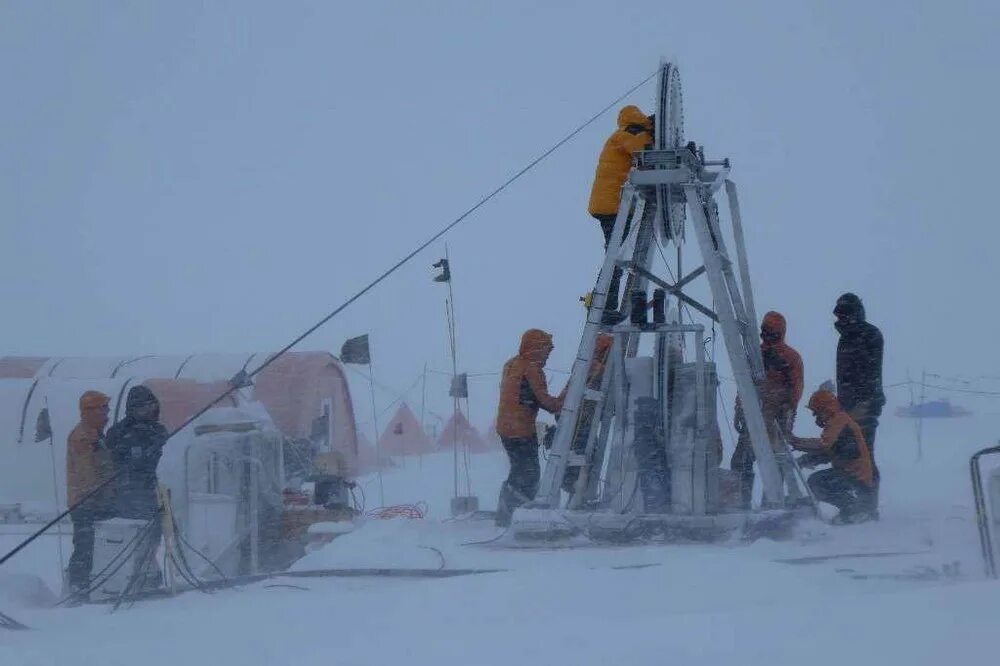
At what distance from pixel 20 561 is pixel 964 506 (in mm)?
7829

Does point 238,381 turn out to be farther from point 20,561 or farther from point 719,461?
point 20,561

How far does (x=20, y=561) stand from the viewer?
9.98 meters

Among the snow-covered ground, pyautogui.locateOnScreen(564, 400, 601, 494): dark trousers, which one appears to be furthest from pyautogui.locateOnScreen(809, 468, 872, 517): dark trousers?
pyautogui.locateOnScreen(564, 400, 601, 494): dark trousers

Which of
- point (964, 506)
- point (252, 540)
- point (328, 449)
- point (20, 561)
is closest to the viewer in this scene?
point (964, 506)

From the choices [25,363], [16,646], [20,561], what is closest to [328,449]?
[25,363]

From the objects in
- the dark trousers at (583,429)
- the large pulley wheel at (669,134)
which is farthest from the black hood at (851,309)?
the dark trousers at (583,429)

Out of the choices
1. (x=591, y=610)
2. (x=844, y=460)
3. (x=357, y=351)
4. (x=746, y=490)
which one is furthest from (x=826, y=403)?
(x=357, y=351)

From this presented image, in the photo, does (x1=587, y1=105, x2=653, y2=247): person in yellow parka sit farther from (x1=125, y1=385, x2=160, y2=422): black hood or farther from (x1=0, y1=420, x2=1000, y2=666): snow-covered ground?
(x1=125, y1=385, x2=160, y2=422): black hood

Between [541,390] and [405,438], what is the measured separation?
17947 mm

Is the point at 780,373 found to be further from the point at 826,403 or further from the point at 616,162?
the point at 616,162

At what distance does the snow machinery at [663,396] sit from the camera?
6430 millimetres

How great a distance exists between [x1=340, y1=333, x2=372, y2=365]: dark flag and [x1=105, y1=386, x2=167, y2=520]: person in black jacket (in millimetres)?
4535

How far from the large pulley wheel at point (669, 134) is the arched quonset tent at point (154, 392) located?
9.09 metres

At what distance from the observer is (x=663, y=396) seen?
692cm
